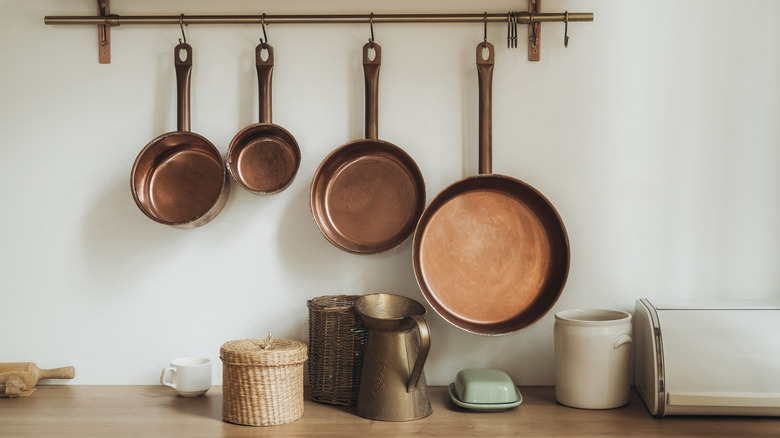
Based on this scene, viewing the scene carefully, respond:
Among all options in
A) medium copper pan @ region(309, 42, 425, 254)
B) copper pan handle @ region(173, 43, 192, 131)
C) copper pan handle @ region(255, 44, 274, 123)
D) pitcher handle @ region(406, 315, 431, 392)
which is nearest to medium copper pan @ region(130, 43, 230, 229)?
copper pan handle @ region(173, 43, 192, 131)

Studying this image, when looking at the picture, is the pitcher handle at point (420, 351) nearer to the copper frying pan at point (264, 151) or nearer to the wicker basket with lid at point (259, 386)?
the wicker basket with lid at point (259, 386)

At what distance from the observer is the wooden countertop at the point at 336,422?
1.31 metres

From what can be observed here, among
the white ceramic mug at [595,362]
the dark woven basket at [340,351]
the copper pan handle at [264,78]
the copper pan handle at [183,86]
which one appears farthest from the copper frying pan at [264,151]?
the white ceramic mug at [595,362]

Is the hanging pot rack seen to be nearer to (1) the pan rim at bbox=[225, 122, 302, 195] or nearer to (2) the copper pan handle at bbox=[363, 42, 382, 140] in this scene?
(2) the copper pan handle at bbox=[363, 42, 382, 140]

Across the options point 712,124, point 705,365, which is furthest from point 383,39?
point 705,365

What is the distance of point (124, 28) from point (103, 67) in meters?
0.11

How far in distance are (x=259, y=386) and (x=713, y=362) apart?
95 cm

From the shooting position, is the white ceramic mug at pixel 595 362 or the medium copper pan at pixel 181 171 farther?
the medium copper pan at pixel 181 171

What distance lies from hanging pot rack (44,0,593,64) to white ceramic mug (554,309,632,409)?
2.17 ft

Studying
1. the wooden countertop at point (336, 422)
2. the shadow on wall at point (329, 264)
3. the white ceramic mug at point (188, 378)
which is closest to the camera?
the wooden countertop at point (336, 422)

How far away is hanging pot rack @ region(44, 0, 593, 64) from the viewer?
5.15 ft

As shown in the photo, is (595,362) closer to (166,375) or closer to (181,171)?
(166,375)

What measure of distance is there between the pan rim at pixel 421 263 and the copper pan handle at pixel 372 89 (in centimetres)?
23

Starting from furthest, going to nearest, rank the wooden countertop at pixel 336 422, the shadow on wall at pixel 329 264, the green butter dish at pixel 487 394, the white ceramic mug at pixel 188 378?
the shadow on wall at pixel 329 264 < the white ceramic mug at pixel 188 378 < the green butter dish at pixel 487 394 < the wooden countertop at pixel 336 422
